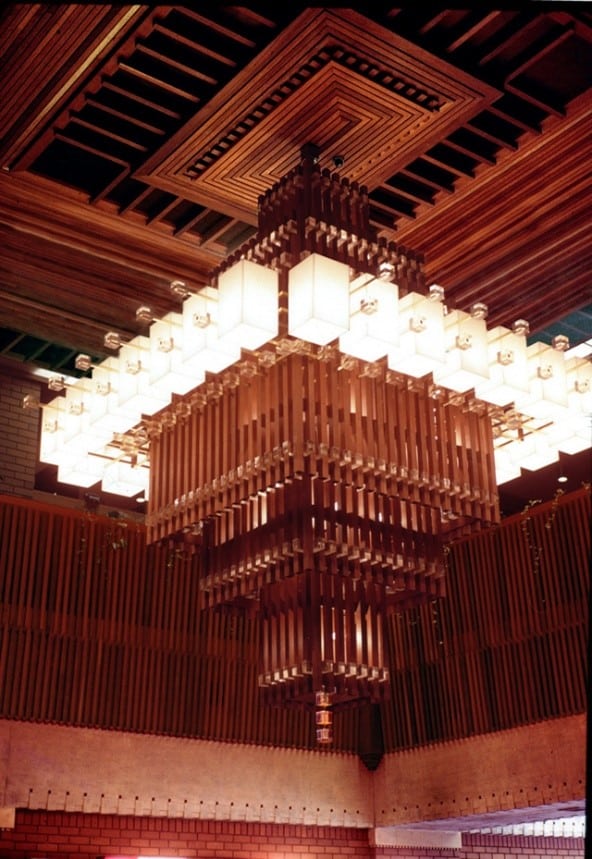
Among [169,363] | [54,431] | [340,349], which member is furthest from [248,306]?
[54,431]

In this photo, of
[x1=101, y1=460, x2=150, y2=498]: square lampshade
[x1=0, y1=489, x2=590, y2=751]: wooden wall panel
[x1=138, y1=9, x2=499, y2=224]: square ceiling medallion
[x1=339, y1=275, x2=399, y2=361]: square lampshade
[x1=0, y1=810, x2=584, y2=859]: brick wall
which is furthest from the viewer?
[x1=0, y1=489, x2=590, y2=751]: wooden wall panel

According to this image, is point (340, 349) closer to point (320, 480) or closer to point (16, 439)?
point (320, 480)

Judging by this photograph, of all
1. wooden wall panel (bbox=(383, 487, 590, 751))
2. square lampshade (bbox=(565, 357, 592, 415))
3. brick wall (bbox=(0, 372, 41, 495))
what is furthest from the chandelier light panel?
brick wall (bbox=(0, 372, 41, 495))

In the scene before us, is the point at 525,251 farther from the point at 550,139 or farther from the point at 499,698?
the point at 499,698

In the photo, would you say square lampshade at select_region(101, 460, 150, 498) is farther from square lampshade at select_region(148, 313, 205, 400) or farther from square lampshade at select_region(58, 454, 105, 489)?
square lampshade at select_region(148, 313, 205, 400)

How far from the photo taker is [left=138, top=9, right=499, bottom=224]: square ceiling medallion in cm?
599

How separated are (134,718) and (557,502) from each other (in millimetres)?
4354

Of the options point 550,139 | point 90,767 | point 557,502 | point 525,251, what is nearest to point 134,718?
point 90,767

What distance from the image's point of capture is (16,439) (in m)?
11.8

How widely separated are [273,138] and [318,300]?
156 cm

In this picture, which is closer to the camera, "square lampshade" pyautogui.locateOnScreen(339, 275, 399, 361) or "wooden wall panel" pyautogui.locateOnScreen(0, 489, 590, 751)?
"square lampshade" pyautogui.locateOnScreen(339, 275, 399, 361)

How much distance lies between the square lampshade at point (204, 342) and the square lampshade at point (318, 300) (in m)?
0.42

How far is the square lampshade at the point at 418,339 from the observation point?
6059mm

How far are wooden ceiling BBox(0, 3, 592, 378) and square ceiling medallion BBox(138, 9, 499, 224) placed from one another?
13 millimetres
